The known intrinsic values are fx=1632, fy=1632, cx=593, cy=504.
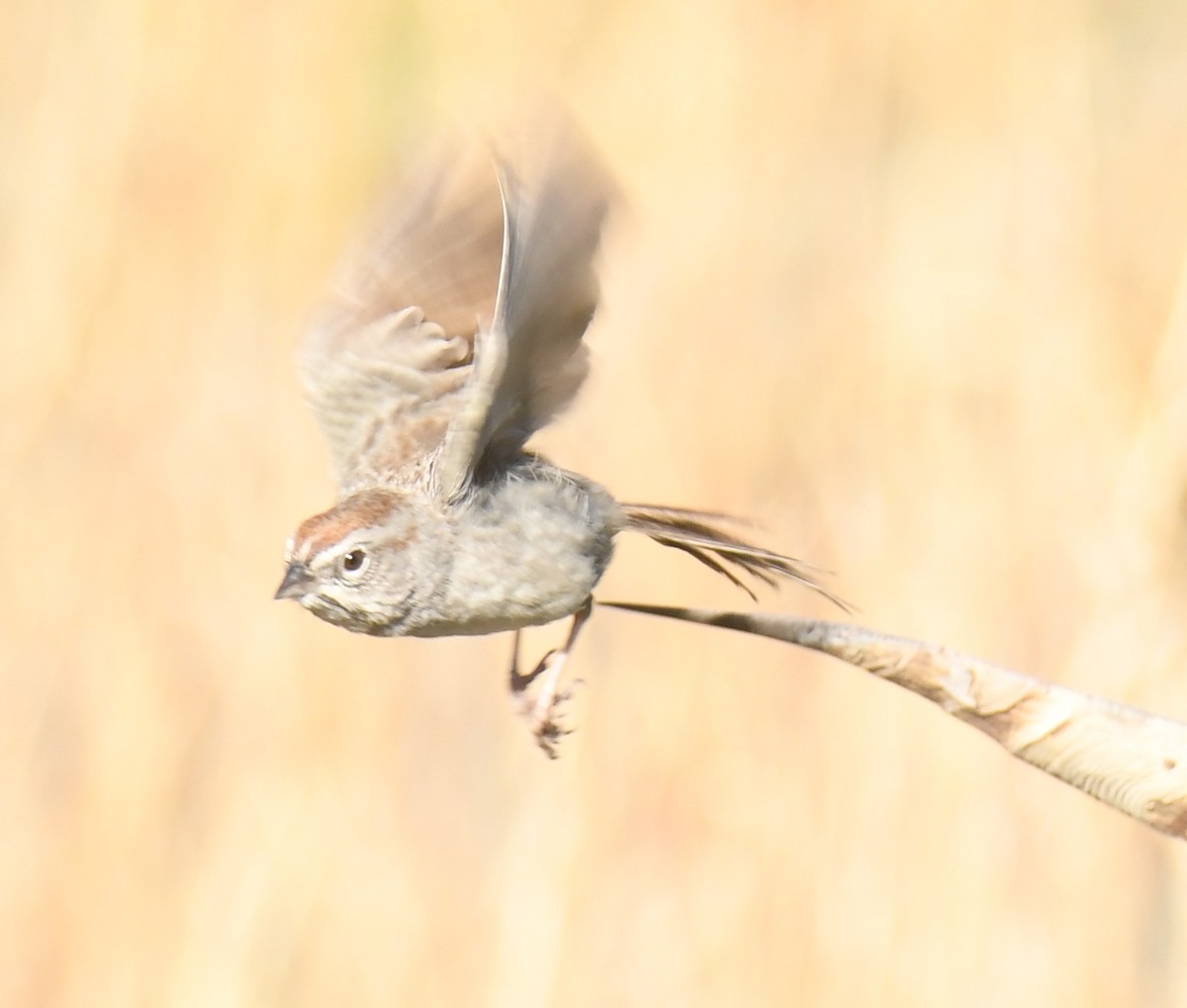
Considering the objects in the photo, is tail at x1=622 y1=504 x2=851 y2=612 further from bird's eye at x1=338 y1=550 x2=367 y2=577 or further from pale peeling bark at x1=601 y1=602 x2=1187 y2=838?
pale peeling bark at x1=601 y1=602 x2=1187 y2=838

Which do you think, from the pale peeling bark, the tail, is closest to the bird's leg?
the tail

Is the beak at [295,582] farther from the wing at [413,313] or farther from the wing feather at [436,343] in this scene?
the wing at [413,313]

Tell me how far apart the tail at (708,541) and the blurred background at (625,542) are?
2.21ft

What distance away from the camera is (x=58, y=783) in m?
3.01

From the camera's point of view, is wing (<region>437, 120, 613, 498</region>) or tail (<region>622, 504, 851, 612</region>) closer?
wing (<region>437, 120, 613, 498</region>)

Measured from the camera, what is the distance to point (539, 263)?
1560 millimetres

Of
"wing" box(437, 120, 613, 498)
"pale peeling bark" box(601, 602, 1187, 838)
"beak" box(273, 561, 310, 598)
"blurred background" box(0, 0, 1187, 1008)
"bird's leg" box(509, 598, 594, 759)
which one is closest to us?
"pale peeling bark" box(601, 602, 1187, 838)

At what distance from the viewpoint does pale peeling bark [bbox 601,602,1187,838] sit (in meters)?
1.17

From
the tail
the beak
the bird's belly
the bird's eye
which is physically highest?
the tail

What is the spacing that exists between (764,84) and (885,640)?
6.59ft

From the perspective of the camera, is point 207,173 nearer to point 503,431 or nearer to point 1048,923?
point 503,431

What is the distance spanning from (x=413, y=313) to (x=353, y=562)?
60 centimetres

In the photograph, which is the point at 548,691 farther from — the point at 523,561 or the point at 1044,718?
the point at 1044,718

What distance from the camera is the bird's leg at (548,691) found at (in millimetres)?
1865
